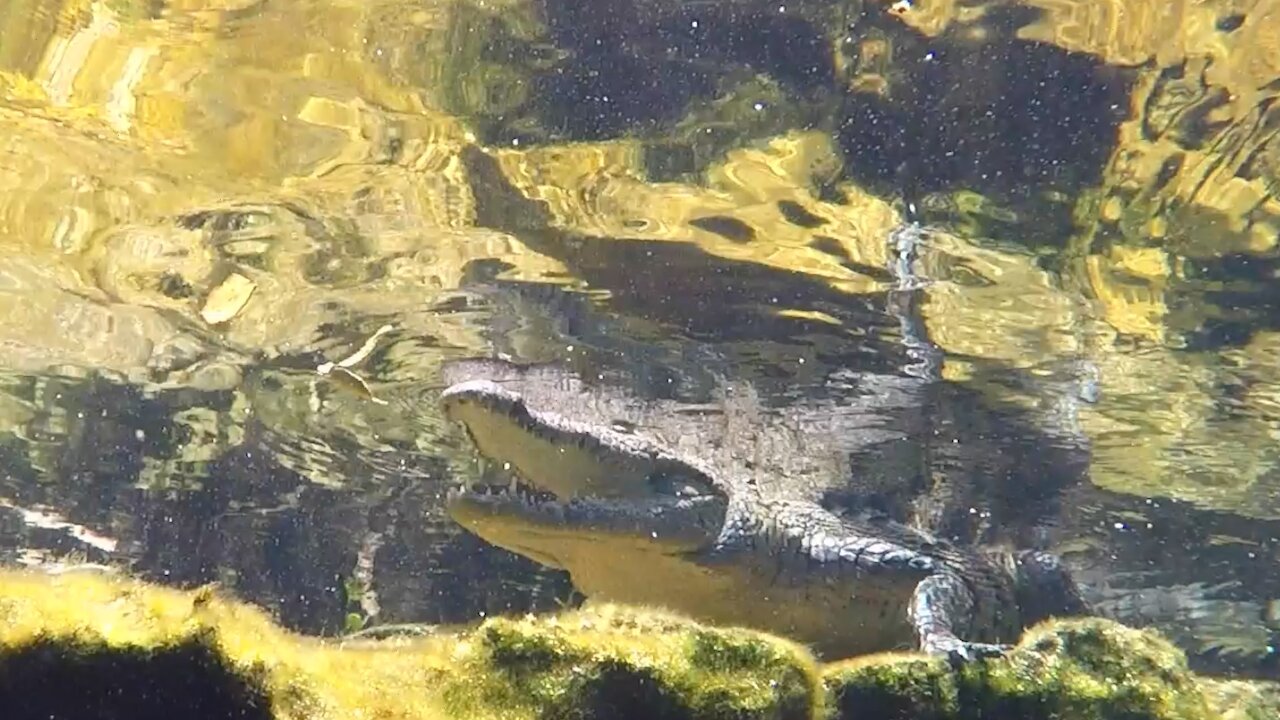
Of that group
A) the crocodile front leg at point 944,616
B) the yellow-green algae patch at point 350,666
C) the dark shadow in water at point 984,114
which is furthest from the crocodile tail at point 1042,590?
the yellow-green algae patch at point 350,666

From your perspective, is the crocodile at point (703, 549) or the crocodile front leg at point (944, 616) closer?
the crocodile front leg at point (944, 616)

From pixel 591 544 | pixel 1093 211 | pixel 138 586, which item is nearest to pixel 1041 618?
pixel 1093 211

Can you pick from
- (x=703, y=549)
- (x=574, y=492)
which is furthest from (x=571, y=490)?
(x=703, y=549)

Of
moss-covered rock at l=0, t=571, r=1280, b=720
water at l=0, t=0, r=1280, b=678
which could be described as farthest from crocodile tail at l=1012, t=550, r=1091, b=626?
moss-covered rock at l=0, t=571, r=1280, b=720

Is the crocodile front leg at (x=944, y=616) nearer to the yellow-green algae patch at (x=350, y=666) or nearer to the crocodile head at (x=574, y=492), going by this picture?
the yellow-green algae patch at (x=350, y=666)

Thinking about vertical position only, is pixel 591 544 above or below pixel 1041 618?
above

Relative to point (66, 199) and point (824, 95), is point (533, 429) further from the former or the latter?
point (66, 199)
